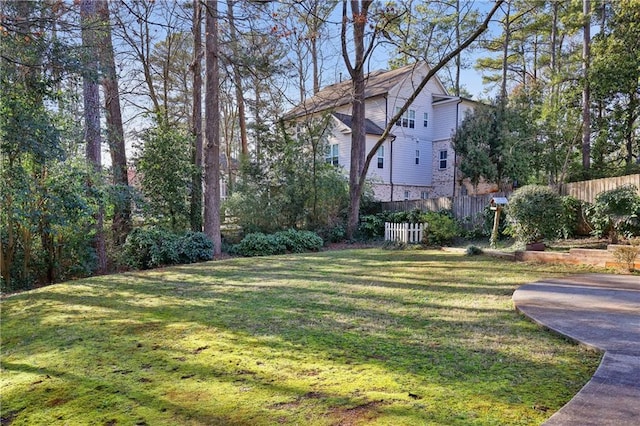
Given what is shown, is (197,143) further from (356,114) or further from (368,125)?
(368,125)

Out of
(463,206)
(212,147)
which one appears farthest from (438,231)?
(212,147)

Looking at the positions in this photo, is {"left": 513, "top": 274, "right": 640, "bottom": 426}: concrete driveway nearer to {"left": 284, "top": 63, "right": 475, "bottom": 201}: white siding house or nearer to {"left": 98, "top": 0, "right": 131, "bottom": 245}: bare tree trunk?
{"left": 98, "top": 0, "right": 131, "bottom": 245}: bare tree trunk

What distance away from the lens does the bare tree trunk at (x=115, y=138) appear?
7.36m

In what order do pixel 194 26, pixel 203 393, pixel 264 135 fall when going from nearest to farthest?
1. pixel 203 393
2. pixel 194 26
3. pixel 264 135

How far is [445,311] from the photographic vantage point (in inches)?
172

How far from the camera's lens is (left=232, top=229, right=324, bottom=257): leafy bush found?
11664mm

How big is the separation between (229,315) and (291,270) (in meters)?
3.51

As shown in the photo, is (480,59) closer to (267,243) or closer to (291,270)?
(267,243)

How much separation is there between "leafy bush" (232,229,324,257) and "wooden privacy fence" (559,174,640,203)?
7150mm

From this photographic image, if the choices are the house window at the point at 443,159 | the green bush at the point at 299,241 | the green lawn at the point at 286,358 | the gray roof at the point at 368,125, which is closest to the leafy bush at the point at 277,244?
the green bush at the point at 299,241

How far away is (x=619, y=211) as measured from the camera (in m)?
8.53

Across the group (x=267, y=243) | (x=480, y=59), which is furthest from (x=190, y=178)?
(x=480, y=59)

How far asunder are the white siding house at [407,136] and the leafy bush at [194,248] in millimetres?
11885

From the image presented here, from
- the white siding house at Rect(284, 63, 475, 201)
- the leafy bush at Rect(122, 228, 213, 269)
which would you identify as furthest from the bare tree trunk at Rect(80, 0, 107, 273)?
the white siding house at Rect(284, 63, 475, 201)
